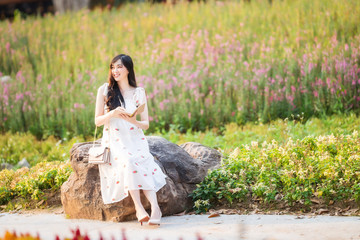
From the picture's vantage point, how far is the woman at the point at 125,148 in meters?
3.92

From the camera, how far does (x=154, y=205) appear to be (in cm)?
388

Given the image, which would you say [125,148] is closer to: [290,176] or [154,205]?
[154,205]

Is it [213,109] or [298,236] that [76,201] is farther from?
[213,109]

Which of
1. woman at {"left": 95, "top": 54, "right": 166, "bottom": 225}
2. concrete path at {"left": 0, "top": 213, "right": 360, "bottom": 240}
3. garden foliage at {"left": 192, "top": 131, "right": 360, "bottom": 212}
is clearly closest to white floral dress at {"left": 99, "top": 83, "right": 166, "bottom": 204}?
woman at {"left": 95, "top": 54, "right": 166, "bottom": 225}

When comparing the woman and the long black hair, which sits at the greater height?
the long black hair

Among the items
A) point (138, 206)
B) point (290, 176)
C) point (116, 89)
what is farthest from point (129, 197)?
point (290, 176)

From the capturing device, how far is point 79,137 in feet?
25.0

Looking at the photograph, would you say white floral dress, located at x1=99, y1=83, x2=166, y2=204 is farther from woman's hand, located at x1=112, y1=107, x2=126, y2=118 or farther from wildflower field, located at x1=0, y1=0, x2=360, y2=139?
wildflower field, located at x1=0, y1=0, x2=360, y2=139

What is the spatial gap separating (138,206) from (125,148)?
0.54 meters

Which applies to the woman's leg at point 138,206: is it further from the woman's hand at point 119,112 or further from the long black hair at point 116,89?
the long black hair at point 116,89

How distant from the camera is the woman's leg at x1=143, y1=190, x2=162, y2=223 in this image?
382 cm

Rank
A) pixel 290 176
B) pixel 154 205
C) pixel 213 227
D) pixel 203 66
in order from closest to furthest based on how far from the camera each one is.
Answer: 1. pixel 213 227
2. pixel 154 205
3. pixel 290 176
4. pixel 203 66

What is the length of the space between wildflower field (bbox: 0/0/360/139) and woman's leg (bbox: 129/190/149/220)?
3.54m

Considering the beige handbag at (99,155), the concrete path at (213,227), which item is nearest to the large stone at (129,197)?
the concrete path at (213,227)
